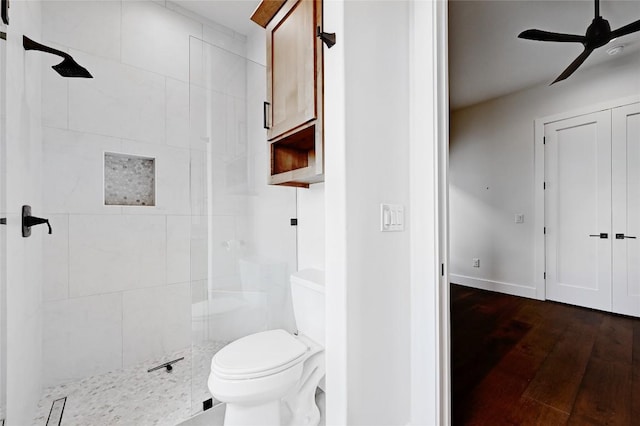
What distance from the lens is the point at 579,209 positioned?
3.44 m

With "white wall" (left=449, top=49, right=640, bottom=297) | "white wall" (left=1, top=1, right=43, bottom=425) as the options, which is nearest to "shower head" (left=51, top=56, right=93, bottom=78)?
"white wall" (left=1, top=1, right=43, bottom=425)

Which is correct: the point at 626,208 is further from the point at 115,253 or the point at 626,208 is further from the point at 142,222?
the point at 115,253

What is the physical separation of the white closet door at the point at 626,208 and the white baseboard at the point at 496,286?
80 cm

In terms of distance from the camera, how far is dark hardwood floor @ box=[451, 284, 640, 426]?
1.63 metres

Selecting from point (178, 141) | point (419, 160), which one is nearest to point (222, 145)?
point (178, 141)

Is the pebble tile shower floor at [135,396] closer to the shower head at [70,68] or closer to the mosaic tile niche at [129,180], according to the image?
the mosaic tile niche at [129,180]

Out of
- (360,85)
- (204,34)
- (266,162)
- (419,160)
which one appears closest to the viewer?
(360,85)

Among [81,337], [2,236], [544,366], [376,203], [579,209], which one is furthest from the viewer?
[579,209]

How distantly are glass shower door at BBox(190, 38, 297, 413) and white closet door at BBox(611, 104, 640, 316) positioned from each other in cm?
363

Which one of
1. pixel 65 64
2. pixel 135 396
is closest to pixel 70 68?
pixel 65 64

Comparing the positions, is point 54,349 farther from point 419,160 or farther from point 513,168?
point 513,168

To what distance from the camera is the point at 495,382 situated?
192cm

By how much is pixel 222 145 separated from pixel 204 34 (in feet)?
4.29

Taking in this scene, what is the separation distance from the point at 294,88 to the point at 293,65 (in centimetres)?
12
